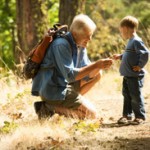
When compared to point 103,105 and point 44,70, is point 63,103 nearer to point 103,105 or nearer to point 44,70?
point 44,70

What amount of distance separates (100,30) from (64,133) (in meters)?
15.4

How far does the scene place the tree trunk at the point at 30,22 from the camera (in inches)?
369

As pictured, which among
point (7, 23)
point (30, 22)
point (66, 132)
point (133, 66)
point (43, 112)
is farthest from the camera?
point (7, 23)

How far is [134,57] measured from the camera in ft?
17.4

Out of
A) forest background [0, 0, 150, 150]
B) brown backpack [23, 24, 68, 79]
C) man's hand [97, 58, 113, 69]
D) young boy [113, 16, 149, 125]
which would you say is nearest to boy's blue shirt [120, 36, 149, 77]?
young boy [113, 16, 149, 125]

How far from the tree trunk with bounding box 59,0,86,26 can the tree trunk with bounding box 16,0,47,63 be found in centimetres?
37

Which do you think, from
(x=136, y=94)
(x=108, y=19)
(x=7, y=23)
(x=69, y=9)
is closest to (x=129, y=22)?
(x=136, y=94)

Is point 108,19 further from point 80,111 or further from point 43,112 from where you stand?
point 43,112

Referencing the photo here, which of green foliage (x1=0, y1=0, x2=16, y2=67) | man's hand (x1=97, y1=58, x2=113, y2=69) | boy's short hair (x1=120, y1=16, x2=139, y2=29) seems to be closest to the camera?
man's hand (x1=97, y1=58, x2=113, y2=69)

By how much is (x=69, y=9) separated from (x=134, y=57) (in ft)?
13.7

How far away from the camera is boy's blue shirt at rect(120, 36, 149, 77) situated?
17.1ft

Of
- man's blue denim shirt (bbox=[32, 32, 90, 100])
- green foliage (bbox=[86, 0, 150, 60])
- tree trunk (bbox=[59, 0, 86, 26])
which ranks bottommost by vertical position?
green foliage (bbox=[86, 0, 150, 60])

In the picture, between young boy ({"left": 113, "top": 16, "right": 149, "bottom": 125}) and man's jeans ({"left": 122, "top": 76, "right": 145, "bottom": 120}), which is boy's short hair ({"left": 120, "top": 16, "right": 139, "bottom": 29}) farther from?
man's jeans ({"left": 122, "top": 76, "right": 145, "bottom": 120})

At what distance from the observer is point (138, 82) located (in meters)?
5.32
